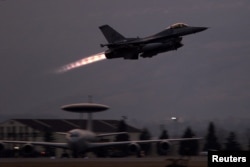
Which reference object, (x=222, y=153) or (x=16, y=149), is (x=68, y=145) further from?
(x=222, y=153)

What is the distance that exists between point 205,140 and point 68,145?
41.3 m

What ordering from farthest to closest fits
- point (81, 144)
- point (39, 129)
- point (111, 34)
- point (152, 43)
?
1. point (39, 129)
2. point (81, 144)
3. point (111, 34)
4. point (152, 43)

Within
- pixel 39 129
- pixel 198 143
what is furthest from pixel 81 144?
pixel 39 129

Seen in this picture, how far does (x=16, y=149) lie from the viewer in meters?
120

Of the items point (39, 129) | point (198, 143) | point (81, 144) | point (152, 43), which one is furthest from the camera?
point (39, 129)

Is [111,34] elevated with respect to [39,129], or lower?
elevated

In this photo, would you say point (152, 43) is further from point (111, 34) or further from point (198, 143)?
point (198, 143)

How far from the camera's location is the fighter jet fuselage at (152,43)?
8488 cm

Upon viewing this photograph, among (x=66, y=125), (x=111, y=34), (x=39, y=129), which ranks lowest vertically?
(x=39, y=129)

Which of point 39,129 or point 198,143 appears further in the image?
point 39,129

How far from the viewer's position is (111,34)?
90.2 m

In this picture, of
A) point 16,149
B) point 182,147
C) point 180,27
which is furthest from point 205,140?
point 180,27

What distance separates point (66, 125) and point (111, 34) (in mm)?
73076

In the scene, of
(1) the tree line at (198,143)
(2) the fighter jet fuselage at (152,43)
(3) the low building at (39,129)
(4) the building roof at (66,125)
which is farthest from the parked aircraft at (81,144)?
(4) the building roof at (66,125)
